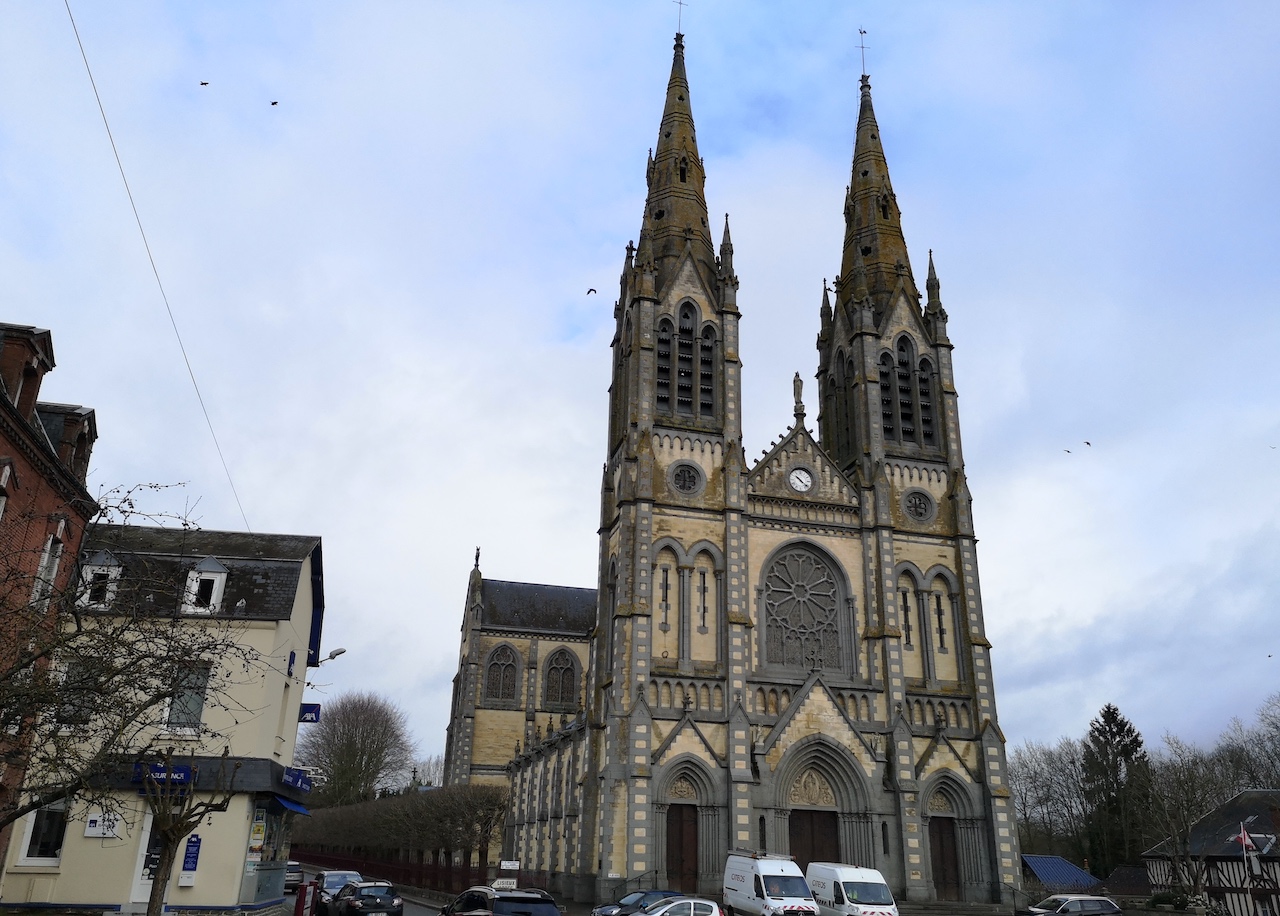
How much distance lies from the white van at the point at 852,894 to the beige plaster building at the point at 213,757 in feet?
46.9

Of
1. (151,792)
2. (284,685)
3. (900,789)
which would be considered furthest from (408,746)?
(151,792)

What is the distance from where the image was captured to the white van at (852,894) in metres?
24.8

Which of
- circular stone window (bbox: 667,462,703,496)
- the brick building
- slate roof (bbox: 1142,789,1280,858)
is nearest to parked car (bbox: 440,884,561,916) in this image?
the brick building

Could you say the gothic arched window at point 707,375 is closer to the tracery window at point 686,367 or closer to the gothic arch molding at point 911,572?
the tracery window at point 686,367

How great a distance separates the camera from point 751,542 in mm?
41562

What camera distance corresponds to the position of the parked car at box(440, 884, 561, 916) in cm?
1892

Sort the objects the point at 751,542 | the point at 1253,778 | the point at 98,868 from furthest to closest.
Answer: the point at 1253,778 → the point at 751,542 → the point at 98,868

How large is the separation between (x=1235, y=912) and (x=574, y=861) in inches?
977

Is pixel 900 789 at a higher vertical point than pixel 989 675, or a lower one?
lower

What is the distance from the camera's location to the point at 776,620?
4084 centimetres

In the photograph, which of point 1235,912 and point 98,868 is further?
point 1235,912

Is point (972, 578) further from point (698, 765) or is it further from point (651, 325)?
point (651, 325)

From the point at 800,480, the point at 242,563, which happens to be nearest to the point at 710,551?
the point at 800,480

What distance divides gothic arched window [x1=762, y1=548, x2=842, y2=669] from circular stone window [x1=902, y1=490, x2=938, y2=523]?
4.89 metres
